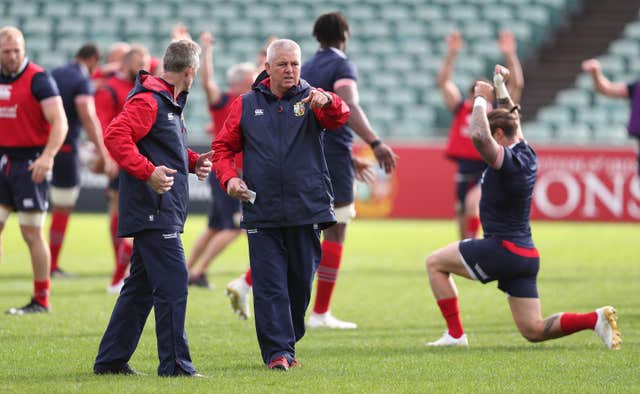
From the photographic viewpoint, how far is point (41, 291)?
10.1 m

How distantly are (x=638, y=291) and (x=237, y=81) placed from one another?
4.46 metres

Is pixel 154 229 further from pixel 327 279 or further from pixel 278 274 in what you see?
pixel 327 279

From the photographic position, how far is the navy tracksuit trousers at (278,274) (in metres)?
7.24

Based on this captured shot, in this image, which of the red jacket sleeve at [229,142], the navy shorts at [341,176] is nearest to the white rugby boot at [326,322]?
the navy shorts at [341,176]

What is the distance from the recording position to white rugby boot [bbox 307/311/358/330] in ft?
32.0

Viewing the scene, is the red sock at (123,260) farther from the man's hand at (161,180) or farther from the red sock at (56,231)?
the man's hand at (161,180)

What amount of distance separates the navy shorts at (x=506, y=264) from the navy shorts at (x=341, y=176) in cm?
169

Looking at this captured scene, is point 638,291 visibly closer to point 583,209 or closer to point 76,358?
point 76,358

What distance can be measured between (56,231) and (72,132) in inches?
43.8

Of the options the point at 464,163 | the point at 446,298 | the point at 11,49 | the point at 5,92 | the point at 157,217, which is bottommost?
the point at 464,163

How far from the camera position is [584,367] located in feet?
24.5

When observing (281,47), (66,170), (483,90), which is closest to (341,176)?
(483,90)

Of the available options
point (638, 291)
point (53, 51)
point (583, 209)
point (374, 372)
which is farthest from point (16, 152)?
point (53, 51)

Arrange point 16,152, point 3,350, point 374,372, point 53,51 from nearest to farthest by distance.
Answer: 1. point 374,372
2. point 3,350
3. point 16,152
4. point 53,51
